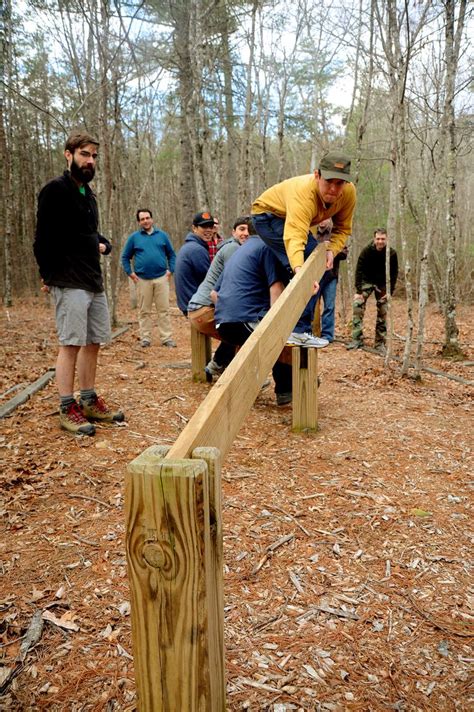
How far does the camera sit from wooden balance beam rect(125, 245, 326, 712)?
1.04m

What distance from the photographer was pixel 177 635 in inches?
42.5

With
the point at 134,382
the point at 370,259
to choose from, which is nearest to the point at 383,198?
the point at 370,259

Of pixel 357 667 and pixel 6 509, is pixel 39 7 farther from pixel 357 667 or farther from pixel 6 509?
pixel 357 667

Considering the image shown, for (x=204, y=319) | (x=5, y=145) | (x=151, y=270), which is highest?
(x=5, y=145)

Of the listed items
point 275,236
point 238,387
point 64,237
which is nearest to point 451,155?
point 275,236

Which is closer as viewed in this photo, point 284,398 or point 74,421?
point 74,421

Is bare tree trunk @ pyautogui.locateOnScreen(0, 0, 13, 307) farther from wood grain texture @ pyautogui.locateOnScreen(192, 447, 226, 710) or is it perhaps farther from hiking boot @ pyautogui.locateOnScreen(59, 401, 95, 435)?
wood grain texture @ pyautogui.locateOnScreen(192, 447, 226, 710)

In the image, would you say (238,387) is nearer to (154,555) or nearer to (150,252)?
(154,555)

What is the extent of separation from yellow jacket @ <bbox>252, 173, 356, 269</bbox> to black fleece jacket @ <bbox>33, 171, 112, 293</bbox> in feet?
4.73

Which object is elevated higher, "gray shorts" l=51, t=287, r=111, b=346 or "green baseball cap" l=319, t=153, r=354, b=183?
"green baseball cap" l=319, t=153, r=354, b=183

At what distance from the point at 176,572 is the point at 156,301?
7.12m

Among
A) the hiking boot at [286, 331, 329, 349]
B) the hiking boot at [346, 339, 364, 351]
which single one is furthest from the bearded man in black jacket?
the hiking boot at [346, 339, 364, 351]

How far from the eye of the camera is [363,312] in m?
8.34

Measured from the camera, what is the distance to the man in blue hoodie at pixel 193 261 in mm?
5699
